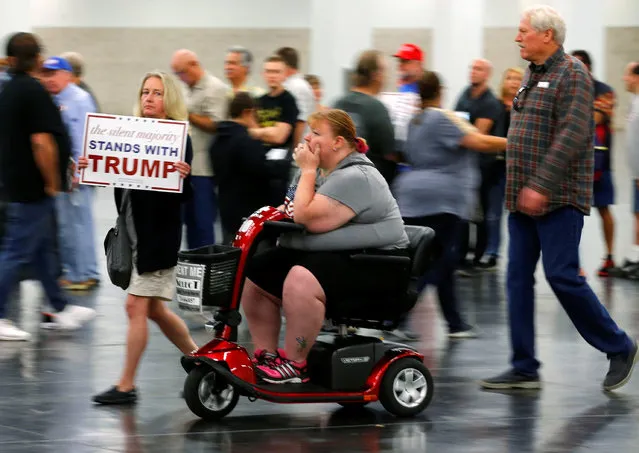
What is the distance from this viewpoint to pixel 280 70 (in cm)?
1076

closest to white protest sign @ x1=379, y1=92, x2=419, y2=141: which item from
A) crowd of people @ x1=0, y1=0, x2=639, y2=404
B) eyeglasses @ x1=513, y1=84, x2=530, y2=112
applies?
crowd of people @ x1=0, y1=0, x2=639, y2=404

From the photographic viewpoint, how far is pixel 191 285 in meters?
5.93

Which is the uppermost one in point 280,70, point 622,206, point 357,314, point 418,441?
point 280,70

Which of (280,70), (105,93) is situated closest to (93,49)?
(105,93)

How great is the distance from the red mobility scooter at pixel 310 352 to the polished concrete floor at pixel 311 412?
4.5 inches

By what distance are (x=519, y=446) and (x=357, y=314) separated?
38.9 inches

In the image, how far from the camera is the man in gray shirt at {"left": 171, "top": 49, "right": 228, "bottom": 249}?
32.7ft

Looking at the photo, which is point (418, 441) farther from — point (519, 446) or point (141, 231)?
point (141, 231)

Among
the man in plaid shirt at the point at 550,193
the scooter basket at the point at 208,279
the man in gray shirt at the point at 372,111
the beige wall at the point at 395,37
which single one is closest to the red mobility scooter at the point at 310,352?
the scooter basket at the point at 208,279

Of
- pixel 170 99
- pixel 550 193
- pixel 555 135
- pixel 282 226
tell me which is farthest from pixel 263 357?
pixel 555 135

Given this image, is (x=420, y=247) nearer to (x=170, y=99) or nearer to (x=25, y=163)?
(x=170, y=99)

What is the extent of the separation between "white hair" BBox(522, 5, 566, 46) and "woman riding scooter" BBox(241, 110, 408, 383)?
114cm

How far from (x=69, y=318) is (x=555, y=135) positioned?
3644mm

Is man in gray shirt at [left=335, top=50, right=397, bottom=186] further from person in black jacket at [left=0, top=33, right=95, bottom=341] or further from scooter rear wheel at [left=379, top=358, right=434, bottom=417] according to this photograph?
scooter rear wheel at [left=379, top=358, right=434, bottom=417]
